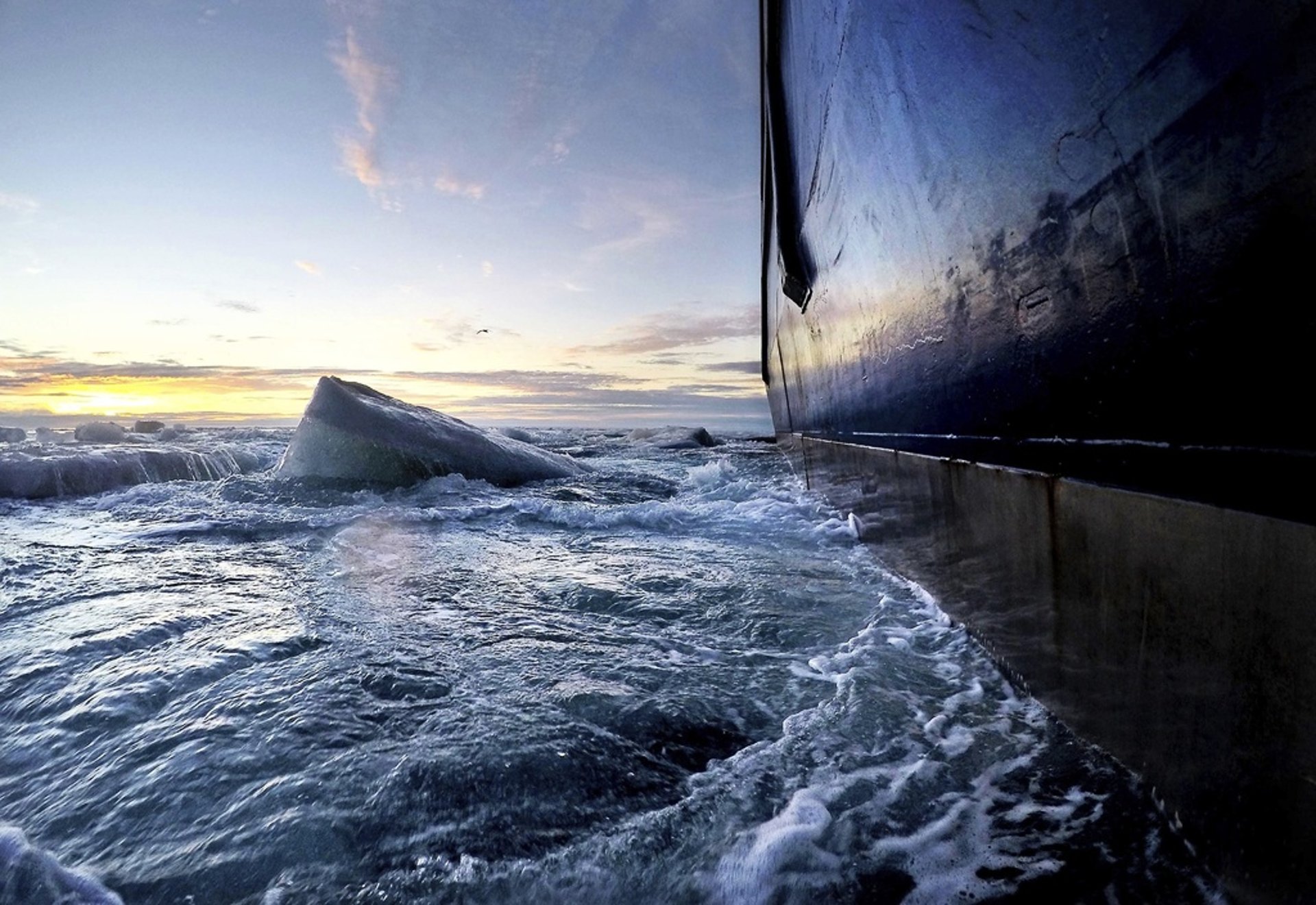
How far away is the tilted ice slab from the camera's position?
6.16 meters

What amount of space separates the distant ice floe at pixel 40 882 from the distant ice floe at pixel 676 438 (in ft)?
45.9

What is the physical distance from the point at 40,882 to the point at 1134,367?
2.12m

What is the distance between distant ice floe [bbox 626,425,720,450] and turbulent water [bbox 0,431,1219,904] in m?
12.6

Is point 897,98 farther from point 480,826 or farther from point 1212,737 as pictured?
point 480,826

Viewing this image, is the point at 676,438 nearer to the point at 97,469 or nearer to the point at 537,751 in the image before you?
the point at 97,469

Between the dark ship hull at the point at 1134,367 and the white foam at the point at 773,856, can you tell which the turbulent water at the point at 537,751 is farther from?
the dark ship hull at the point at 1134,367

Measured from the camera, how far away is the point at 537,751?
4.40 feet

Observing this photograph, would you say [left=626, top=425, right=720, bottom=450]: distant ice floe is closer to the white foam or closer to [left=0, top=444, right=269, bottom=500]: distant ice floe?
[left=0, top=444, right=269, bottom=500]: distant ice floe

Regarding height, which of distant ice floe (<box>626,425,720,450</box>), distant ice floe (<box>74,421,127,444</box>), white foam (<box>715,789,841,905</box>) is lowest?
white foam (<box>715,789,841,905</box>)

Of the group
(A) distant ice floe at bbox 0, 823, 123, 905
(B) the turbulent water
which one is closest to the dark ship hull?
(B) the turbulent water

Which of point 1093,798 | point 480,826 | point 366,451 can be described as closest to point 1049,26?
point 1093,798

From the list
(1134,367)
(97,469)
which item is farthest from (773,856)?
(97,469)

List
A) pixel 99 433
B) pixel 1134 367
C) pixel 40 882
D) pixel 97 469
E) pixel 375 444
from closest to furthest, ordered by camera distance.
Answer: pixel 40 882 → pixel 1134 367 → pixel 375 444 → pixel 97 469 → pixel 99 433

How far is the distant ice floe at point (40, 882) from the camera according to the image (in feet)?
3.16
